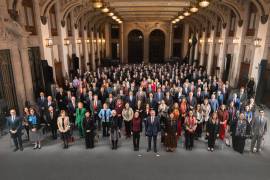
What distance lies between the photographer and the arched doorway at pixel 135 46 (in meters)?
34.2

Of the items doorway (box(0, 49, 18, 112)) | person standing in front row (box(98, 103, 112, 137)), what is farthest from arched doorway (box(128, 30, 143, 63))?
person standing in front row (box(98, 103, 112, 137))

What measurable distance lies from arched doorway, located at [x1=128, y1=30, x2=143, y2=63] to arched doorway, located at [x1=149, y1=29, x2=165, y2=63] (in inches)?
64.2

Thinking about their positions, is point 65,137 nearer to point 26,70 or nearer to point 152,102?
point 152,102

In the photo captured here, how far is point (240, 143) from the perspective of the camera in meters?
7.49

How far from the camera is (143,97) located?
10086 mm

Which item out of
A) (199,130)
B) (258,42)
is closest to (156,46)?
(258,42)

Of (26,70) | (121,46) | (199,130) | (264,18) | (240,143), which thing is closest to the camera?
(240,143)

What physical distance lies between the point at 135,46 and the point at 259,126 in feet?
94.7

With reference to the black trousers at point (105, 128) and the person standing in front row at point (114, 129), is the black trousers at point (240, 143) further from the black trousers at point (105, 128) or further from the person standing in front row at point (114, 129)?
the black trousers at point (105, 128)

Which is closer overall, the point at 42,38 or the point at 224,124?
the point at 224,124

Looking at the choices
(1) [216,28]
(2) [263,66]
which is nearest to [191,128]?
(2) [263,66]

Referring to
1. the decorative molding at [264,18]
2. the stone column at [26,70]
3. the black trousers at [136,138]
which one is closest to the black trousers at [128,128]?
the black trousers at [136,138]

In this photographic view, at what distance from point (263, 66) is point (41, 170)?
1260cm

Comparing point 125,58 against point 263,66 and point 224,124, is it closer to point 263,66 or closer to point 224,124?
point 263,66
